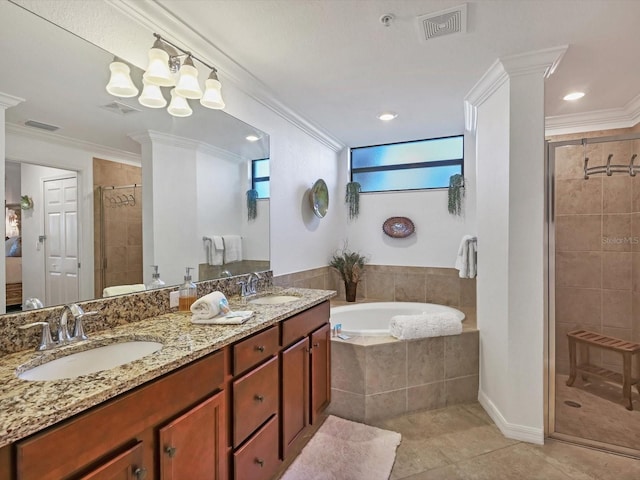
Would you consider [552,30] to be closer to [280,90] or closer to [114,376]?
[280,90]

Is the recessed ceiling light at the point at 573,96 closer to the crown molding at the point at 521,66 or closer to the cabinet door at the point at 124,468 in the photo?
the crown molding at the point at 521,66

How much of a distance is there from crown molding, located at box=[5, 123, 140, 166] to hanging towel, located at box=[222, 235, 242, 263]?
2.62ft

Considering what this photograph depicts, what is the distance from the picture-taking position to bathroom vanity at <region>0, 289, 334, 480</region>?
781mm

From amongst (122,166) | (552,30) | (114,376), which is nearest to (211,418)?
(114,376)

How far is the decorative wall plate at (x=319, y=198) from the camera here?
3.46 m

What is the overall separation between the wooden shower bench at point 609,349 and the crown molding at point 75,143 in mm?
3436

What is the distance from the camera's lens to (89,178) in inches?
59.2

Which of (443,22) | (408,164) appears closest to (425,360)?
(443,22)

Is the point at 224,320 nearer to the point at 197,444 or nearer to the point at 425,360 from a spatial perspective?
the point at 197,444

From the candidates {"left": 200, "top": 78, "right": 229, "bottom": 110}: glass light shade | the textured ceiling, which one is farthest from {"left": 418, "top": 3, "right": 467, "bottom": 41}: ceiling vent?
{"left": 200, "top": 78, "right": 229, "bottom": 110}: glass light shade

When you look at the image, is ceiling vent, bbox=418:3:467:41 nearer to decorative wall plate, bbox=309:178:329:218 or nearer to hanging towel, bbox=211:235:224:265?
hanging towel, bbox=211:235:224:265

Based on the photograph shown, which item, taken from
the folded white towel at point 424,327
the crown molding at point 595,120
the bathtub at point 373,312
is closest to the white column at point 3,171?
the folded white towel at point 424,327

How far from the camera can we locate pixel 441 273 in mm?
3758

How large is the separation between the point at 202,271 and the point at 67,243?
0.75 meters
